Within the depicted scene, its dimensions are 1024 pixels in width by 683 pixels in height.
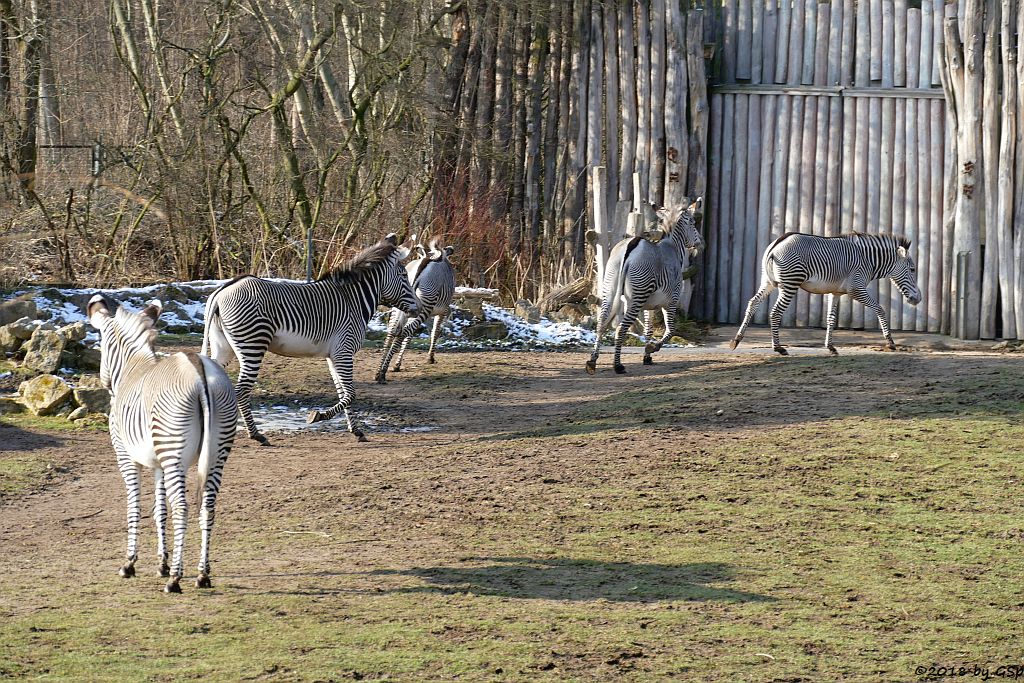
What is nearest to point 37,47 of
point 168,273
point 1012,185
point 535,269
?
point 168,273

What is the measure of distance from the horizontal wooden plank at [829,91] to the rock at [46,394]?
A: 10853mm

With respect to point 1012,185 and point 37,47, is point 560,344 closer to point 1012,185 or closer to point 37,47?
point 1012,185

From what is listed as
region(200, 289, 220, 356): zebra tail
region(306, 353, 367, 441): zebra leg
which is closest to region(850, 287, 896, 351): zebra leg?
region(306, 353, 367, 441): zebra leg

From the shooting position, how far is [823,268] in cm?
Answer: 1532

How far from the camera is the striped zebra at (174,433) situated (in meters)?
6.45

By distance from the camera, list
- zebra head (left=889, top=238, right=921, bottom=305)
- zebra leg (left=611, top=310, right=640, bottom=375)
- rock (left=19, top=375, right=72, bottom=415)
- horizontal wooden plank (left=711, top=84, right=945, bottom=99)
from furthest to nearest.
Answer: horizontal wooden plank (left=711, top=84, right=945, bottom=99) → zebra head (left=889, top=238, right=921, bottom=305) → zebra leg (left=611, top=310, right=640, bottom=375) → rock (left=19, top=375, right=72, bottom=415)

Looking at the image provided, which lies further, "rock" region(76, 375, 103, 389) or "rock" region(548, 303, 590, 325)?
"rock" region(548, 303, 590, 325)

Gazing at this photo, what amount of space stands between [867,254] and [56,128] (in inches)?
583

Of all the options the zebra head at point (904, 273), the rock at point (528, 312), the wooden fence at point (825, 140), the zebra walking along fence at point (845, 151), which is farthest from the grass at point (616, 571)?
the wooden fence at point (825, 140)

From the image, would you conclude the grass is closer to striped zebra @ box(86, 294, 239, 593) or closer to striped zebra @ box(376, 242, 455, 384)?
striped zebra @ box(86, 294, 239, 593)

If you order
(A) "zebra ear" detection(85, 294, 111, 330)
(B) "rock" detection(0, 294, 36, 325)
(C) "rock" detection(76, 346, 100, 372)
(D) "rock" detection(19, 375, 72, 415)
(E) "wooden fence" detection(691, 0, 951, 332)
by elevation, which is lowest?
(D) "rock" detection(19, 375, 72, 415)

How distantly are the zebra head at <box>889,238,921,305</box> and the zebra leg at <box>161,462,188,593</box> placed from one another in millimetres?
11794

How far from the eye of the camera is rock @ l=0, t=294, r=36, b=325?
47.0ft

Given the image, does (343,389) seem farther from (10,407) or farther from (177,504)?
(177,504)
